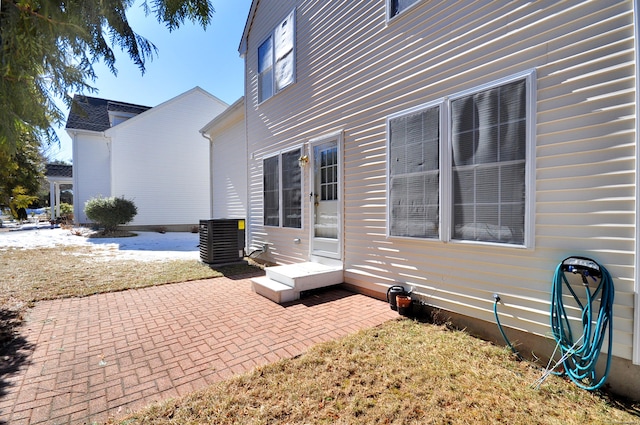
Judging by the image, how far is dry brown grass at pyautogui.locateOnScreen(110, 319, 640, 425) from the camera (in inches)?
74.9

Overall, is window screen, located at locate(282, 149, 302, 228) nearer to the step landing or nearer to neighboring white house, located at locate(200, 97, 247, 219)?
the step landing

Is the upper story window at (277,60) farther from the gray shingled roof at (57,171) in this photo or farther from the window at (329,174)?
the gray shingled roof at (57,171)

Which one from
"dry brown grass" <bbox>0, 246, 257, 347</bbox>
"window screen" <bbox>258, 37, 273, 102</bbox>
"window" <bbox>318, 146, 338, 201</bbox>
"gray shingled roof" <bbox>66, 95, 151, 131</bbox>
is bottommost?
"dry brown grass" <bbox>0, 246, 257, 347</bbox>

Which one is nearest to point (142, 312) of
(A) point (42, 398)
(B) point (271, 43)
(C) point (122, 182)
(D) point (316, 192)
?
(A) point (42, 398)

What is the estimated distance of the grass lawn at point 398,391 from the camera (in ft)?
6.26

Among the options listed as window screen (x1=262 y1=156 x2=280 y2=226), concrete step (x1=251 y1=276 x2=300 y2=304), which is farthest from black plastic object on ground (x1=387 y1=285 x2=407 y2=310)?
window screen (x1=262 y1=156 x2=280 y2=226)

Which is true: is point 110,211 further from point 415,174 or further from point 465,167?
point 465,167

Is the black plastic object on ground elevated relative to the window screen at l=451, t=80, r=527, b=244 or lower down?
lower down

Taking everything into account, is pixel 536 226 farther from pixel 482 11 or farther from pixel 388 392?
pixel 482 11

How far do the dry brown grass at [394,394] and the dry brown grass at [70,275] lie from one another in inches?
111

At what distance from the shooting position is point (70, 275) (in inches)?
229

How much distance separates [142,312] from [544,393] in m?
4.42

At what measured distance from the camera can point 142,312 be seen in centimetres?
387

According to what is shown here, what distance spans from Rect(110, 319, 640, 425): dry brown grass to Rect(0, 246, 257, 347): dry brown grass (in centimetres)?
282
